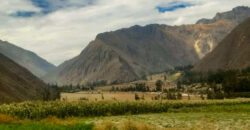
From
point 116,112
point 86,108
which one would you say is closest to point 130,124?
point 86,108

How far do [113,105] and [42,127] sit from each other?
38578mm

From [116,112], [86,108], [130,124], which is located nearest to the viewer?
[130,124]

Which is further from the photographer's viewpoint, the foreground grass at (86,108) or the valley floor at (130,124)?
the foreground grass at (86,108)

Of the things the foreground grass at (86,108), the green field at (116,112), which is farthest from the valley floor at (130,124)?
the foreground grass at (86,108)

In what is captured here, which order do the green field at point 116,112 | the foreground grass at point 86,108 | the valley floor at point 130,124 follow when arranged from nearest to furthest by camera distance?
the valley floor at point 130,124
the green field at point 116,112
the foreground grass at point 86,108

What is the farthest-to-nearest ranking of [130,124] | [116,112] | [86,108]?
[116,112]
[86,108]
[130,124]

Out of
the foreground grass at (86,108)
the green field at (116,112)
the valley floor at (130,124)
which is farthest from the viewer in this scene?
the foreground grass at (86,108)

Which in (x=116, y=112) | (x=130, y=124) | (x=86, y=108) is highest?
(x=130, y=124)

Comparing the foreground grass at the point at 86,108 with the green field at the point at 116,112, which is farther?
the foreground grass at the point at 86,108

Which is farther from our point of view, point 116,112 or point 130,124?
point 116,112

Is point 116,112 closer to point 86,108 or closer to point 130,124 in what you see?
point 86,108

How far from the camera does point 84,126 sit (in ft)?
88.9

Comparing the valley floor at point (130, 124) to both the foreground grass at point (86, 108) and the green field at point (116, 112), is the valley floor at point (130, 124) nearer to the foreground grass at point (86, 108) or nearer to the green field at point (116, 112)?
the green field at point (116, 112)

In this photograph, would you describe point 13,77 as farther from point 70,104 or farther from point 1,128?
point 1,128
